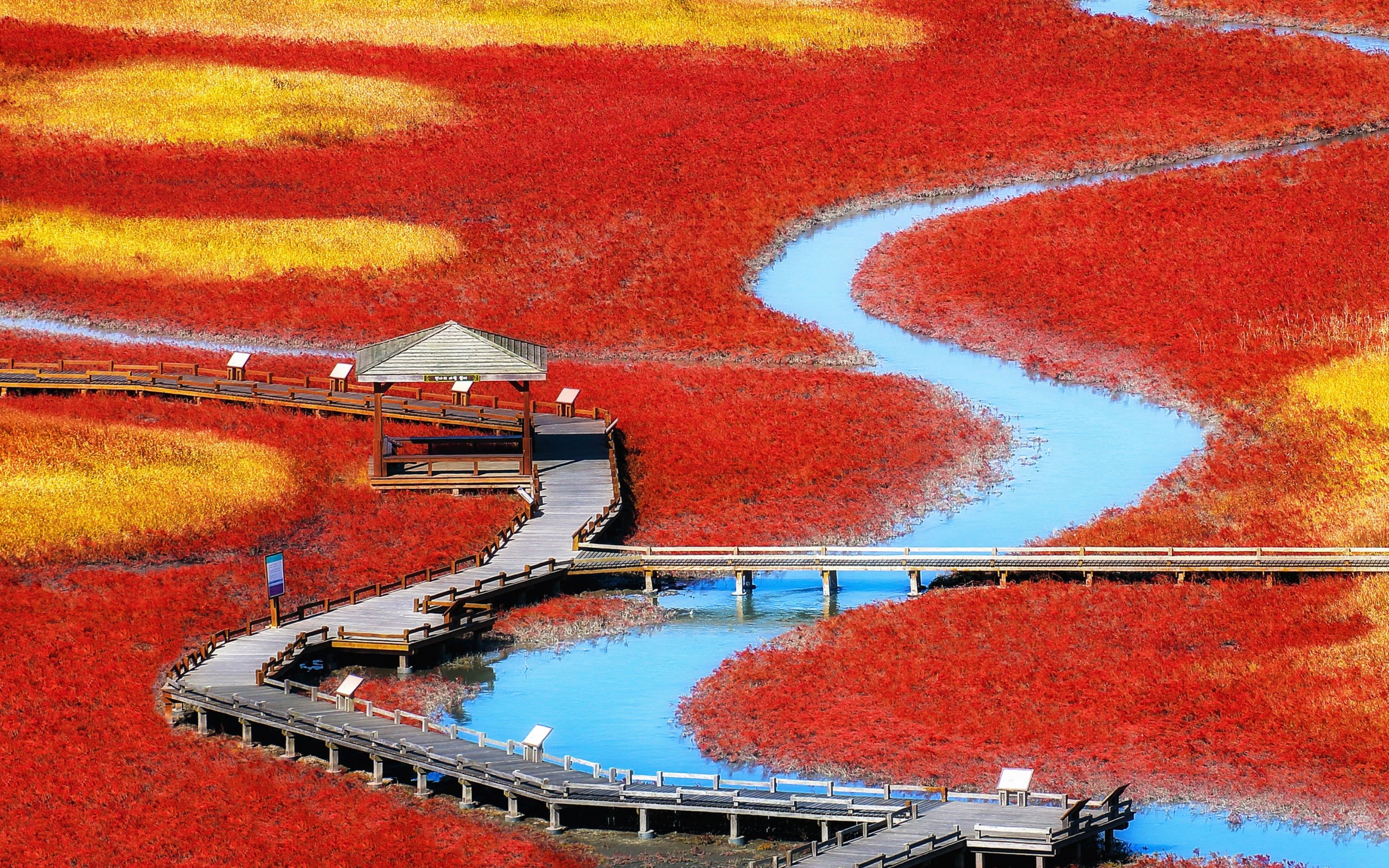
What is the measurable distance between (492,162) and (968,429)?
36.0m

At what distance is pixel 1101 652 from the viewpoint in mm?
49875

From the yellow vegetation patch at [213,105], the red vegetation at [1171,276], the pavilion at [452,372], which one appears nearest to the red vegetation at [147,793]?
the pavilion at [452,372]

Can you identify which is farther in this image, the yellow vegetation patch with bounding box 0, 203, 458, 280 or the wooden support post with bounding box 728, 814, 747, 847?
the yellow vegetation patch with bounding box 0, 203, 458, 280

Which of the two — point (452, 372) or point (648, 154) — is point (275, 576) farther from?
point (648, 154)

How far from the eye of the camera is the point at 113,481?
60.8 metres

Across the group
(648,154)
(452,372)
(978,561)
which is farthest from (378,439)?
(648,154)

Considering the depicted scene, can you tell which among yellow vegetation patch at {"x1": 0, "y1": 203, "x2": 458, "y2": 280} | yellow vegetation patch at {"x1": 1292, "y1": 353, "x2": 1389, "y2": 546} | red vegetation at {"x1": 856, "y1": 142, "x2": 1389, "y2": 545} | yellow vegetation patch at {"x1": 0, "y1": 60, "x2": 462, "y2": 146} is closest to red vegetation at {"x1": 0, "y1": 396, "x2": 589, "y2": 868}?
yellow vegetation patch at {"x1": 0, "y1": 203, "x2": 458, "y2": 280}

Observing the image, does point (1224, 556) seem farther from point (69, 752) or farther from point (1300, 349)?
point (69, 752)

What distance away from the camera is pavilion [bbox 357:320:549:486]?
59.9 meters

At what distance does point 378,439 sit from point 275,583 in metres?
12.7

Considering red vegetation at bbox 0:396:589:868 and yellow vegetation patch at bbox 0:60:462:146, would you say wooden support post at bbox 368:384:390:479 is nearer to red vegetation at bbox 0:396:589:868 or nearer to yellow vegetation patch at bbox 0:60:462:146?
red vegetation at bbox 0:396:589:868

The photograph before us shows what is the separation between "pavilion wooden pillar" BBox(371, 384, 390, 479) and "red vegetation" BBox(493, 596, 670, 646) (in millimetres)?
9673

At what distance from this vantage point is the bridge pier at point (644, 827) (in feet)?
135

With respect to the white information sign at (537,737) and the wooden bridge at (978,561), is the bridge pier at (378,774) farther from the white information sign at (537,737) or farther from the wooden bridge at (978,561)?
the wooden bridge at (978,561)
